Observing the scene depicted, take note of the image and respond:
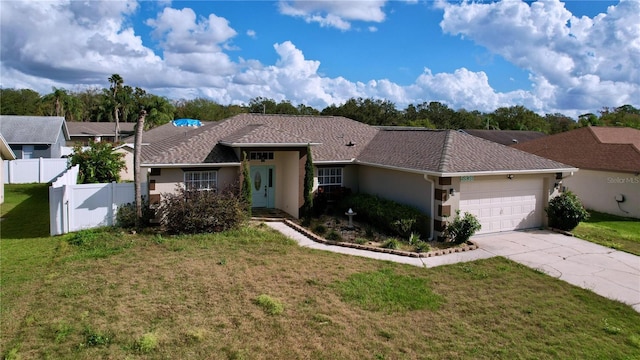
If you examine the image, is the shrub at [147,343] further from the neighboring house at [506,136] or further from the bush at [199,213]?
the neighboring house at [506,136]

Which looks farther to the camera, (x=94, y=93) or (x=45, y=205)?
(x=94, y=93)

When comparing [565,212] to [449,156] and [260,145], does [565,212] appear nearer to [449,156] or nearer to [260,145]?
[449,156]

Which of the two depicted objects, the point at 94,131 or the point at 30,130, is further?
the point at 94,131

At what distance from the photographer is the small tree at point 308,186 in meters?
16.7

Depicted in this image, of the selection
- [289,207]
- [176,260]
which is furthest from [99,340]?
[289,207]

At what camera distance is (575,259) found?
12.1m

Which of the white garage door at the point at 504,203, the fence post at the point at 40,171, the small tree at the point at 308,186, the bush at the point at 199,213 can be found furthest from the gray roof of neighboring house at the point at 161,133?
the white garage door at the point at 504,203

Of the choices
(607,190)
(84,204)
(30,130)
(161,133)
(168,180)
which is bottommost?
(84,204)

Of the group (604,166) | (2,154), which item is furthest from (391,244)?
(2,154)

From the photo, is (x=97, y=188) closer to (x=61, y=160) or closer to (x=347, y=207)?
(x=347, y=207)

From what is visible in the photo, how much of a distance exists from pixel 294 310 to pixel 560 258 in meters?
8.70

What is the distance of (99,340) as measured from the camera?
6.62 meters

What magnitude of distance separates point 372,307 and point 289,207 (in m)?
10.0

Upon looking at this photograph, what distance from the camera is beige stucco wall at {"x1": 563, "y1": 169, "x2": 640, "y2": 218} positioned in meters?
19.5
